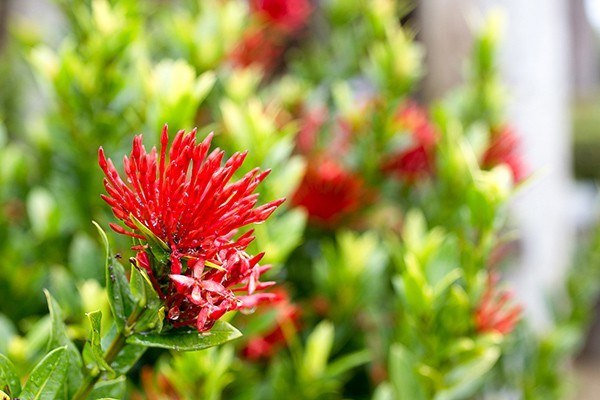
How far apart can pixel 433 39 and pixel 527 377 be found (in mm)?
709

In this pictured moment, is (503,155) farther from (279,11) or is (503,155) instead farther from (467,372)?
(279,11)

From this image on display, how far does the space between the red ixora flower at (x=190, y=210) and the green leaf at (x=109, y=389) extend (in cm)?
9

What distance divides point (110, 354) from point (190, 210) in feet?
0.38

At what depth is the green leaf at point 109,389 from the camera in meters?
0.47

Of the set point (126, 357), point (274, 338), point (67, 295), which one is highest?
point (126, 357)

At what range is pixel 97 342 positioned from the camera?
43 cm

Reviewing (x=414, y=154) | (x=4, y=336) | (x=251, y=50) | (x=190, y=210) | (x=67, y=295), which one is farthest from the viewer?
(x=251, y=50)

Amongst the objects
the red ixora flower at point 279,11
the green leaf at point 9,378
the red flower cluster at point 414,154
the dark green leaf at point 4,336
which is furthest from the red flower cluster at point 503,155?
the green leaf at point 9,378

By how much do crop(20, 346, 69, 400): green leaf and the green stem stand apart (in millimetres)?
23

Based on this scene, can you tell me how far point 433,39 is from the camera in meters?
1.51

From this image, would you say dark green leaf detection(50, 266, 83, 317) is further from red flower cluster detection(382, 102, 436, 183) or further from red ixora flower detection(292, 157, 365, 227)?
red flower cluster detection(382, 102, 436, 183)

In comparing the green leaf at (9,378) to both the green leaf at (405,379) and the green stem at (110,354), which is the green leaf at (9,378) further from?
the green leaf at (405,379)

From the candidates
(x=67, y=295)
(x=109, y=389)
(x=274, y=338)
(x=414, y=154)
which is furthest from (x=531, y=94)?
(x=109, y=389)

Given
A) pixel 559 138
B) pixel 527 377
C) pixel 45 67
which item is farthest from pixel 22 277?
pixel 559 138
